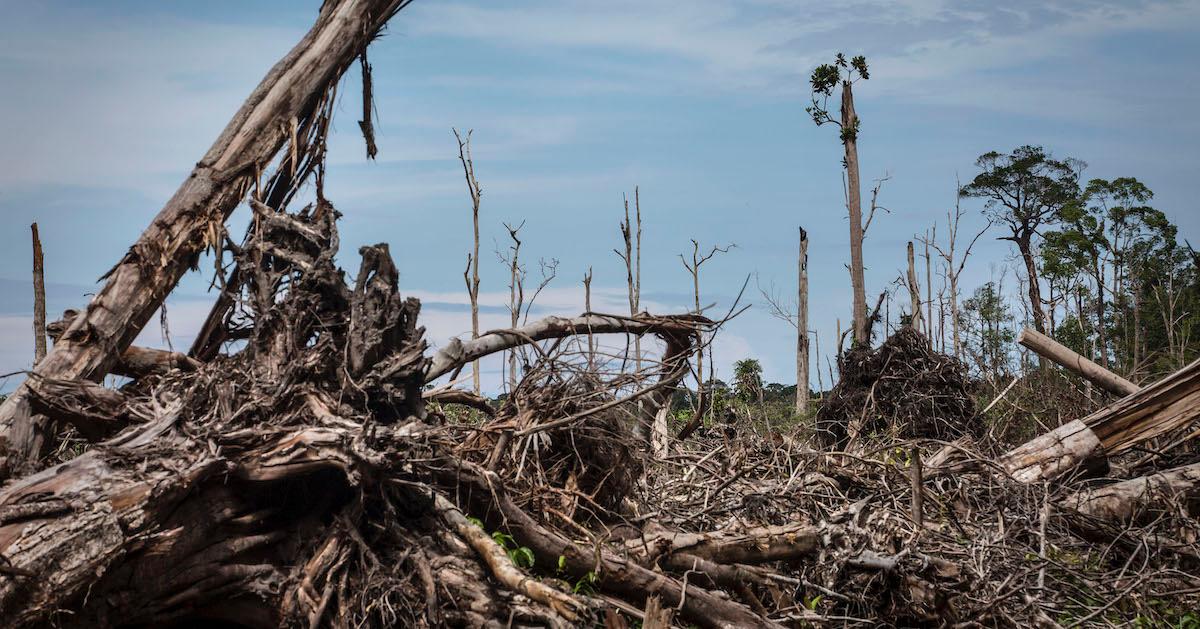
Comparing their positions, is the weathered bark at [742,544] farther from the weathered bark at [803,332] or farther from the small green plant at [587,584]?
the weathered bark at [803,332]

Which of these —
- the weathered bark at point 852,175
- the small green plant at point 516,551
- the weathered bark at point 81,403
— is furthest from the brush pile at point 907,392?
the weathered bark at point 852,175

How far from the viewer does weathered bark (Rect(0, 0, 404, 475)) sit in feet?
26.0

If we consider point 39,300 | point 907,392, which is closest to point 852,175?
point 907,392

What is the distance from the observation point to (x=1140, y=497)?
8.80 meters

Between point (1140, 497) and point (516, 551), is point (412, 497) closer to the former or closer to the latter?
point (516, 551)

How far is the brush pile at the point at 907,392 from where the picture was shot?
1156cm

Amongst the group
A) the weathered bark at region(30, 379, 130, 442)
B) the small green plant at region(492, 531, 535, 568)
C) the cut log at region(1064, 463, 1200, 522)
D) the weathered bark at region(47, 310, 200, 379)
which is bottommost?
the cut log at region(1064, 463, 1200, 522)

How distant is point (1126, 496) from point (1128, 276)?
90.1 feet

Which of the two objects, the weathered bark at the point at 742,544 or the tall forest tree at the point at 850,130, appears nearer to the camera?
the weathered bark at the point at 742,544

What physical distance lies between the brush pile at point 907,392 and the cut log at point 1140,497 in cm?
247

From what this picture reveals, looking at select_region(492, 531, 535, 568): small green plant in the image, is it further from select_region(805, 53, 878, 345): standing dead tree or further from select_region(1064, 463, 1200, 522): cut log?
select_region(805, 53, 878, 345): standing dead tree

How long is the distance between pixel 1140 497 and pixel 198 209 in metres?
8.32

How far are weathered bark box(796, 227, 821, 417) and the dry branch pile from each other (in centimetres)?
2051

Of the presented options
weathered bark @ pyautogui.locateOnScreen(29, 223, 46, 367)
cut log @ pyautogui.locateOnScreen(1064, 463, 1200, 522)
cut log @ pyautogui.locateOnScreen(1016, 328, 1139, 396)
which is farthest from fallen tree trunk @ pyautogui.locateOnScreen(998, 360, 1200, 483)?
weathered bark @ pyautogui.locateOnScreen(29, 223, 46, 367)
